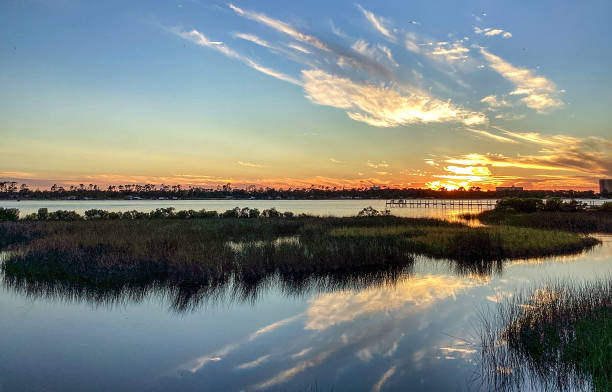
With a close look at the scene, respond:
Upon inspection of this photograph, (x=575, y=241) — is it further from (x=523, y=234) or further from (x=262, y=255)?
(x=262, y=255)

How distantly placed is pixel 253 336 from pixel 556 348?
26.3 feet

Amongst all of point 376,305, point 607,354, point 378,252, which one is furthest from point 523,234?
point 607,354

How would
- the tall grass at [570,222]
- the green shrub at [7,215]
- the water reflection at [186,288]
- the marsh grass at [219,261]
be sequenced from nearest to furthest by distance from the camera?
1. the water reflection at [186,288]
2. the marsh grass at [219,261]
3. the tall grass at [570,222]
4. the green shrub at [7,215]

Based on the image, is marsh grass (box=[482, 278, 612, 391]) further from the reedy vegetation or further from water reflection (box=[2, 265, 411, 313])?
the reedy vegetation

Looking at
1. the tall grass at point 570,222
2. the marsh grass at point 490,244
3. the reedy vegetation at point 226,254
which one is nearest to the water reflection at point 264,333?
the reedy vegetation at point 226,254

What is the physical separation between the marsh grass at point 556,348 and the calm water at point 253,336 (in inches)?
26.5

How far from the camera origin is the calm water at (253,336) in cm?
866

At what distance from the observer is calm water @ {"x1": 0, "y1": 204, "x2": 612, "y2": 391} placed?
8656 mm

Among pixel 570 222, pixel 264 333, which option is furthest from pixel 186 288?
pixel 570 222

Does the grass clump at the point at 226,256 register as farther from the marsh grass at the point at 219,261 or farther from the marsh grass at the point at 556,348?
the marsh grass at the point at 556,348

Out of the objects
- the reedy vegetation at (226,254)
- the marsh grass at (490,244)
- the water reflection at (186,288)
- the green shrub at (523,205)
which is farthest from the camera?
the green shrub at (523,205)

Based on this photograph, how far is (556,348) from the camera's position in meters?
8.84

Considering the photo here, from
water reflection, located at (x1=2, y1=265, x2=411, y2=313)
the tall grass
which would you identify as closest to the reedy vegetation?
water reflection, located at (x1=2, y1=265, x2=411, y2=313)

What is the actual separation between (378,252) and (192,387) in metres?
15.6
